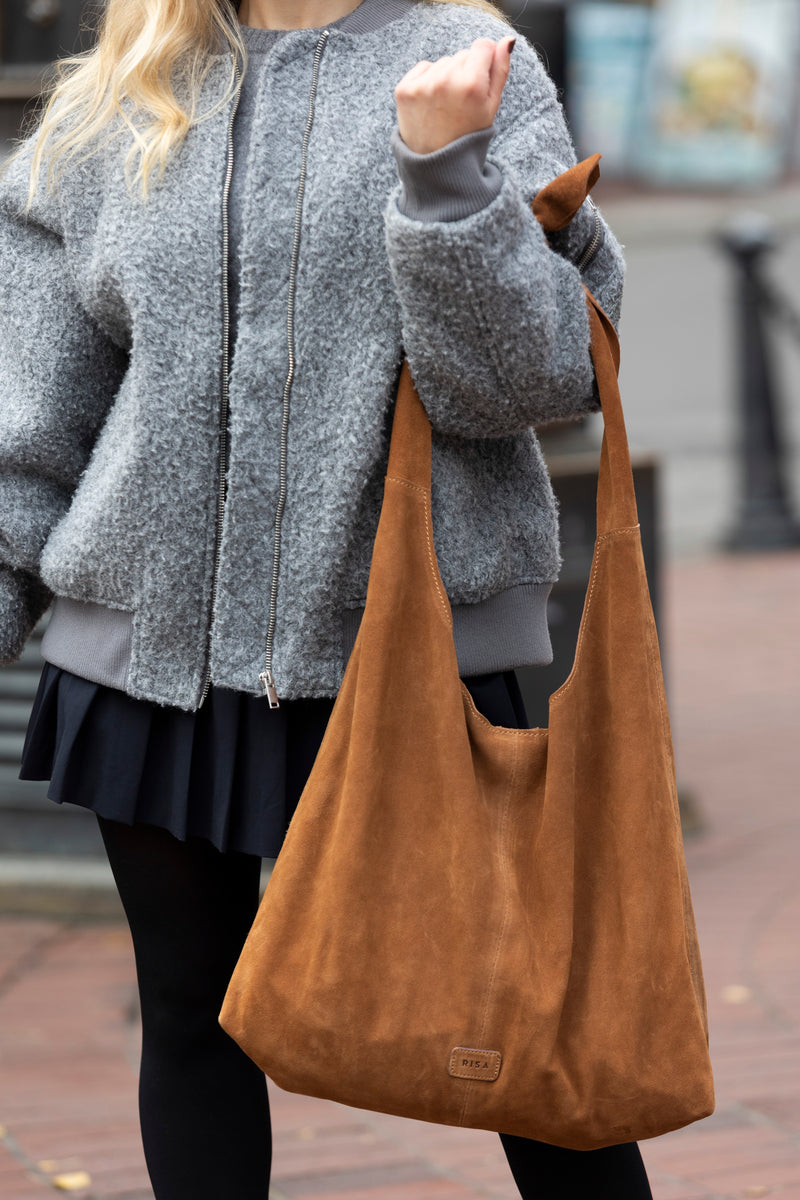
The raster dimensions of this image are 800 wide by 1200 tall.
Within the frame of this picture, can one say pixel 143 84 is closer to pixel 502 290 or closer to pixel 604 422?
pixel 502 290

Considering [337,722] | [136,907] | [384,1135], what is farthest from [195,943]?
[384,1135]

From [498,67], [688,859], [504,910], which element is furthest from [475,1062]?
[688,859]

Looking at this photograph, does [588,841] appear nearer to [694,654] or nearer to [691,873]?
[691,873]

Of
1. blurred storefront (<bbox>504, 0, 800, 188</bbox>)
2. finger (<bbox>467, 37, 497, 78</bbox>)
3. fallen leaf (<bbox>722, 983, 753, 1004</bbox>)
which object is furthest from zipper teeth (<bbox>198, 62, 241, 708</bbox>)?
blurred storefront (<bbox>504, 0, 800, 188</bbox>)

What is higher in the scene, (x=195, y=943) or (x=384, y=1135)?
(x=195, y=943)

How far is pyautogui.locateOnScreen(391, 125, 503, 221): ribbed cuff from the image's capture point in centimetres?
142

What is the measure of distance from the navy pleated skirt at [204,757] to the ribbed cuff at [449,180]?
0.50 m

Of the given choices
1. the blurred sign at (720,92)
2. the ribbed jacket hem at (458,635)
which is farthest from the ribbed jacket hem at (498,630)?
the blurred sign at (720,92)

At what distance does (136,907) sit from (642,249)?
1353 centimetres

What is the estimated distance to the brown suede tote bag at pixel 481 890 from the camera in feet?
4.84

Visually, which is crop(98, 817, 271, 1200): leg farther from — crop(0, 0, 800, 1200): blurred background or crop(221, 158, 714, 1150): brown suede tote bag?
crop(0, 0, 800, 1200): blurred background

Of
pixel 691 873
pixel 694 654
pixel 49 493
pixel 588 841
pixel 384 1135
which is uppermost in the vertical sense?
pixel 49 493

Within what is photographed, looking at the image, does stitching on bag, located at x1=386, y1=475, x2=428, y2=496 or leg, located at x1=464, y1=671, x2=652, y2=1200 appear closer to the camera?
stitching on bag, located at x1=386, y1=475, x2=428, y2=496

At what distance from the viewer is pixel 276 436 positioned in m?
1.60
